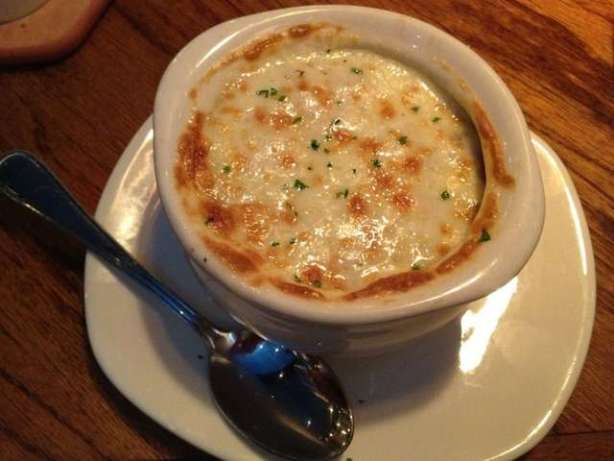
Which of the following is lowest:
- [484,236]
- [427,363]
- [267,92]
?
[427,363]

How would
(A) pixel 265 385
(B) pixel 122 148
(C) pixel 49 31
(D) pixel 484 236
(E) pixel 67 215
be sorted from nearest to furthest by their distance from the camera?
(D) pixel 484 236, (A) pixel 265 385, (E) pixel 67 215, (B) pixel 122 148, (C) pixel 49 31

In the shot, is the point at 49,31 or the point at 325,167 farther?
the point at 49,31

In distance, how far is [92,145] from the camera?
1120 mm

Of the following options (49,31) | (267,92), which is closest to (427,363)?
(267,92)

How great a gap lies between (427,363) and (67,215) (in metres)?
0.55

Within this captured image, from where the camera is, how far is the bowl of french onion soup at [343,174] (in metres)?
0.74

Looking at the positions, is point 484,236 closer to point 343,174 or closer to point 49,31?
point 343,174

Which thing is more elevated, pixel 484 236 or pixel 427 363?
pixel 484 236

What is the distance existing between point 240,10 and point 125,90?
0.95 ft

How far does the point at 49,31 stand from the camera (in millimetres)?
1245

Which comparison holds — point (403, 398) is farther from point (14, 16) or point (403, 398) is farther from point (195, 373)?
point (14, 16)

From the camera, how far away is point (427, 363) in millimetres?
870

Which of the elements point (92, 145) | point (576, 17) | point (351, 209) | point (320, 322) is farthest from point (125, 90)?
point (576, 17)

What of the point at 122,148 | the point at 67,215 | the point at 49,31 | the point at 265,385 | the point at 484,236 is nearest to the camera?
the point at 484,236
